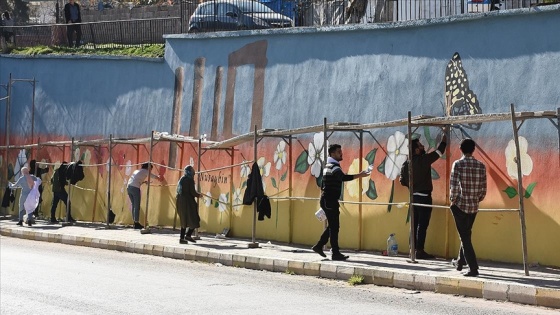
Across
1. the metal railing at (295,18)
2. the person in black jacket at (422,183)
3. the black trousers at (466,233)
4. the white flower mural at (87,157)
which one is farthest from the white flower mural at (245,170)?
the black trousers at (466,233)

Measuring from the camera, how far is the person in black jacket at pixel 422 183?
1692cm

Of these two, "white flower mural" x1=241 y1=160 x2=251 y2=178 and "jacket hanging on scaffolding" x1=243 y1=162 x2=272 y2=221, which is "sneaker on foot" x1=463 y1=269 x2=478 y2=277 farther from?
"white flower mural" x1=241 y1=160 x2=251 y2=178

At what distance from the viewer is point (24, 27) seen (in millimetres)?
35406

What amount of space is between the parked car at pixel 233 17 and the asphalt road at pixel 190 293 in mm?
7707

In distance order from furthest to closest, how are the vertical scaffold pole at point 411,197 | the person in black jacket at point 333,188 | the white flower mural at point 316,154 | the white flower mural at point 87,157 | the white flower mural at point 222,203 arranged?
the white flower mural at point 87,157, the white flower mural at point 222,203, the white flower mural at point 316,154, the person in black jacket at point 333,188, the vertical scaffold pole at point 411,197

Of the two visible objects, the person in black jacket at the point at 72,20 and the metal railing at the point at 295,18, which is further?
the person in black jacket at the point at 72,20

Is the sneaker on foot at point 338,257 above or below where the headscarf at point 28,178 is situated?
below

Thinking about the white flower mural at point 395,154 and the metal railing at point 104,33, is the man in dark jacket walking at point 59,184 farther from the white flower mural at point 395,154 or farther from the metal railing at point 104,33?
the white flower mural at point 395,154

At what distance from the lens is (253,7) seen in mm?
25234

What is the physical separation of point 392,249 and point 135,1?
95.3ft

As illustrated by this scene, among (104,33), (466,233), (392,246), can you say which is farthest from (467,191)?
(104,33)

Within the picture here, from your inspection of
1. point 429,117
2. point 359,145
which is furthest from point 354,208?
point 429,117

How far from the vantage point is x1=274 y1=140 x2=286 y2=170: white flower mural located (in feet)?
70.4

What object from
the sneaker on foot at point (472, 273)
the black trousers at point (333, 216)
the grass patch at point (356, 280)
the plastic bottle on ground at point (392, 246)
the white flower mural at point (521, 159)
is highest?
the white flower mural at point (521, 159)
